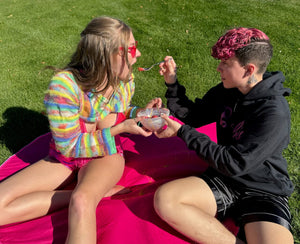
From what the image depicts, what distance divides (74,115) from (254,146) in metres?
1.35

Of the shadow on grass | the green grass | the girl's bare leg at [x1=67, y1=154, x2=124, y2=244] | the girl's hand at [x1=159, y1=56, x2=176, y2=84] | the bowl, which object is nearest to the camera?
the girl's bare leg at [x1=67, y1=154, x2=124, y2=244]

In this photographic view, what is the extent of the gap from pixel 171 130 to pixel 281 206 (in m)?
0.97

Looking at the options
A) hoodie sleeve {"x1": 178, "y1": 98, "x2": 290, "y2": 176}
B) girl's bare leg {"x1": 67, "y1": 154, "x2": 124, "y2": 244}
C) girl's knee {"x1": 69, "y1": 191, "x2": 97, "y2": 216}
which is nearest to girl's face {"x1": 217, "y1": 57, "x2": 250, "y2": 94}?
hoodie sleeve {"x1": 178, "y1": 98, "x2": 290, "y2": 176}

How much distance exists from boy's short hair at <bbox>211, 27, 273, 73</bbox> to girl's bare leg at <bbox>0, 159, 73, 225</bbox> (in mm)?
1635

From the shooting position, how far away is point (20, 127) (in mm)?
3658

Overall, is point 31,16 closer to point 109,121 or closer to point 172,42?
point 172,42

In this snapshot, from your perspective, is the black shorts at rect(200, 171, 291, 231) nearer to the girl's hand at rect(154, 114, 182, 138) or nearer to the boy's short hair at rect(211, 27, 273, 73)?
the girl's hand at rect(154, 114, 182, 138)

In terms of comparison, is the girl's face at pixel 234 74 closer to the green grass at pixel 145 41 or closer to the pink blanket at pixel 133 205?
the pink blanket at pixel 133 205

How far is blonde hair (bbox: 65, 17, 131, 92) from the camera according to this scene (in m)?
2.18

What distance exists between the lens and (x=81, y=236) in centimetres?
186

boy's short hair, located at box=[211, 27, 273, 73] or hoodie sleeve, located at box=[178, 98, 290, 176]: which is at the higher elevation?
boy's short hair, located at box=[211, 27, 273, 73]

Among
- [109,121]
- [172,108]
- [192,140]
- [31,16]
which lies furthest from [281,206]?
[31,16]

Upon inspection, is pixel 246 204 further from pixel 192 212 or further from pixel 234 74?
pixel 234 74

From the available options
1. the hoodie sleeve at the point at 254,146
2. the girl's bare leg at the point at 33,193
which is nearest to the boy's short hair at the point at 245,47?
the hoodie sleeve at the point at 254,146
